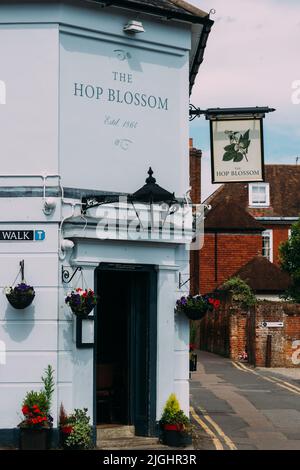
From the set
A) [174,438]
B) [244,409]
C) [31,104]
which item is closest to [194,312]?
[174,438]

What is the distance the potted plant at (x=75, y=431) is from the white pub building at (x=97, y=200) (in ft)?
0.94

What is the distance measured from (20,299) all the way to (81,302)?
A: 96 cm

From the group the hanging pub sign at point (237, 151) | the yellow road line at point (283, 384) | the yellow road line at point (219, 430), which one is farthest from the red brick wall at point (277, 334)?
the hanging pub sign at point (237, 151)

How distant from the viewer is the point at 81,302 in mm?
15000

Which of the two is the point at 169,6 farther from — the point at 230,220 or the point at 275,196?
the point at 275,196

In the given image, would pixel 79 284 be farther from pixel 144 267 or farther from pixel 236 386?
pixel 236 386

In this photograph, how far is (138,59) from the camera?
16688mm

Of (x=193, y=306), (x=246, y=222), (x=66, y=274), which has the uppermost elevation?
(x=246, y=222)

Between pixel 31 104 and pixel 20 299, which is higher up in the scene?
pixel 31 104

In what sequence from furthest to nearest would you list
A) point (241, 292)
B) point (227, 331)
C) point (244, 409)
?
point (227, 331) → point (241, 292) → point (244, 409)

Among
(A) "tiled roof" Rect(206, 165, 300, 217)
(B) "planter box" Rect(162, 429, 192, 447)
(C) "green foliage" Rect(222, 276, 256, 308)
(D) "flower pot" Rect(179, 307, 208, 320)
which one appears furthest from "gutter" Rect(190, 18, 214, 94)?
(A) "tiled roof" Rect(206, 165, 300, 217)

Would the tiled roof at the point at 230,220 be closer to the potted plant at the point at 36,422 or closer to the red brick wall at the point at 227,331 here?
the red brick wall at the point at 227,331
